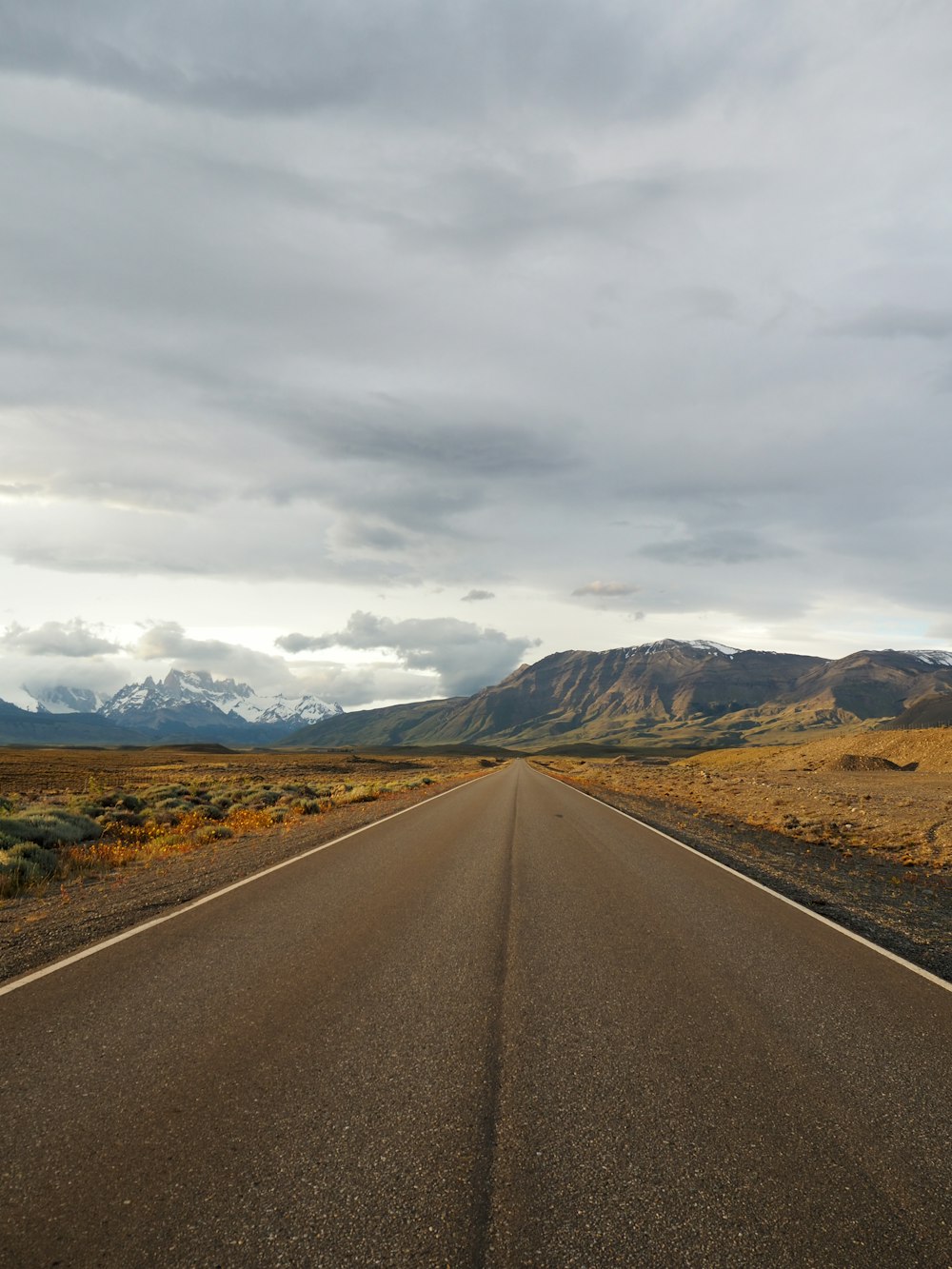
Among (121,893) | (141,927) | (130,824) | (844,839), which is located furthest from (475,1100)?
(130,824)

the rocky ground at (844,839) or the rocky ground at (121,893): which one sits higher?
the rocky ground at (121,893)

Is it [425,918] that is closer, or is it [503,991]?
[503,991]

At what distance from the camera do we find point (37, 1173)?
3441 millimetres

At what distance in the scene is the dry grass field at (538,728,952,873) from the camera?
18672 millimetres

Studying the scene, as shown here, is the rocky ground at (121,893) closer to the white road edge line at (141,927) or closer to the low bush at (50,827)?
the white road edge line at (141,927)

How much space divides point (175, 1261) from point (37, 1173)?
1.20m

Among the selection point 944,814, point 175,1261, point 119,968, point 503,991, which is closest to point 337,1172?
point 175,1261

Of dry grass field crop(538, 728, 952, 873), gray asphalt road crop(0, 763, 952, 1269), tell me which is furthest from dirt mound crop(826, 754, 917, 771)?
gray asphalt road crop(0, 763, 952, 1269)

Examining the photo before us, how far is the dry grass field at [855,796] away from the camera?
1867 cm

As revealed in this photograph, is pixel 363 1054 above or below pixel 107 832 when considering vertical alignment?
above

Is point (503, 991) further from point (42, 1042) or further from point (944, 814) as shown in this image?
point (944, 814)

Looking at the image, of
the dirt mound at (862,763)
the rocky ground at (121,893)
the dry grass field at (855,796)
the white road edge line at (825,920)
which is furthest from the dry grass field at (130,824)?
the dirt mound at (862,763)

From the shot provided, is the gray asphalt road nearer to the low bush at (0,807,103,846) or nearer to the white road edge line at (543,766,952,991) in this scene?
the white road edge line at (543,766,952,991)

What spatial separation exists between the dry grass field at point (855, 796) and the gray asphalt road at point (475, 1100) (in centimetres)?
1221
